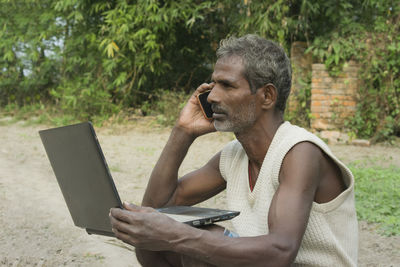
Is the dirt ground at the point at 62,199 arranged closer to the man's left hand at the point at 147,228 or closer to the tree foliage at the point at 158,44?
the tree foliage at the point at 158,44

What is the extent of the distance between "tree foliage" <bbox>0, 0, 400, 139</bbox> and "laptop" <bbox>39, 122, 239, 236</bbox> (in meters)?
6.28

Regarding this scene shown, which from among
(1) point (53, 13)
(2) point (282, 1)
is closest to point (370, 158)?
(2) point (282, 1)

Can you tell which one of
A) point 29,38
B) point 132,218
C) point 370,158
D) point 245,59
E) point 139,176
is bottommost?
point 370,158

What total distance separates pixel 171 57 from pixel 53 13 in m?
2.58

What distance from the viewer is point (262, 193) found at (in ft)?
6.67

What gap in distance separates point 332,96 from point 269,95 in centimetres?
609

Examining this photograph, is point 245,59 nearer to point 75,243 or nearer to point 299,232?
point 299,232

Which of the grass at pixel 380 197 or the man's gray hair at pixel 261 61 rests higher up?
the man's gray hair at pixel 261 61

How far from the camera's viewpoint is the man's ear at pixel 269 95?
2076 mm

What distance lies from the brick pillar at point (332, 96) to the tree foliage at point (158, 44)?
0.48 ft

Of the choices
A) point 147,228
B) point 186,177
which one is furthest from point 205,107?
point 147,228

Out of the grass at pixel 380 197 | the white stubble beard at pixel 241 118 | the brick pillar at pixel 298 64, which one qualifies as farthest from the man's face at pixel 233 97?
the brick pillar at pixel 298 64

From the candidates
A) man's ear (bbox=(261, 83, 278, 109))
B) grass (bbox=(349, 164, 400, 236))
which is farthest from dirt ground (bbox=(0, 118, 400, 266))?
man's ear (bbox=(261, 83, 278, 109))

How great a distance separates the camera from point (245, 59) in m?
2.06
